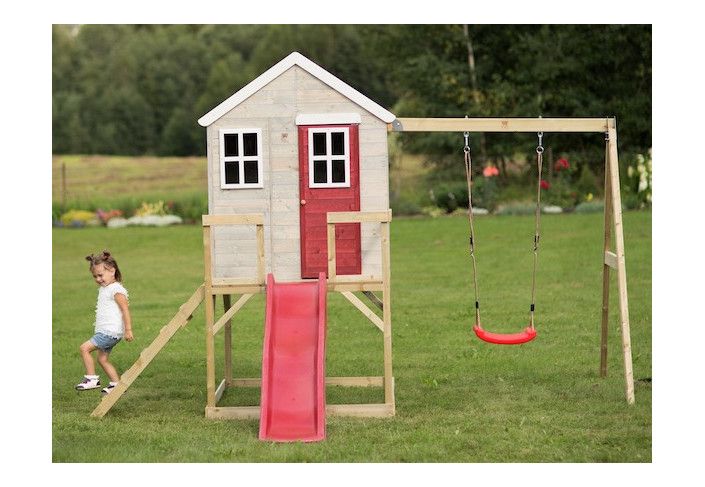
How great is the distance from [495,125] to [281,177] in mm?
1975

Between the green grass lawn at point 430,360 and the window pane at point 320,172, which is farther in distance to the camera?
the window pane at point 320,172

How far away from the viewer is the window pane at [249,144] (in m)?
9.52

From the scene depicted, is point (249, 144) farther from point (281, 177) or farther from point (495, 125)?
point (495, 125)

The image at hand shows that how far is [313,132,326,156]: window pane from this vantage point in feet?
31.1

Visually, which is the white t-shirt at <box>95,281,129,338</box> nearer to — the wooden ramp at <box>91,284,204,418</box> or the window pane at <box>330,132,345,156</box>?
the wooden ramp at <box>91,284,204,418</box>

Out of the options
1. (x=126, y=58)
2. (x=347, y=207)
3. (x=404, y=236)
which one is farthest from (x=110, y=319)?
(x=126, y=58)

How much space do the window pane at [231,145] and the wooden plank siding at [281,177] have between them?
0.08 meters

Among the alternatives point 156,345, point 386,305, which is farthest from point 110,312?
point 386,305

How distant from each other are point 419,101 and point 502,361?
14832 mm

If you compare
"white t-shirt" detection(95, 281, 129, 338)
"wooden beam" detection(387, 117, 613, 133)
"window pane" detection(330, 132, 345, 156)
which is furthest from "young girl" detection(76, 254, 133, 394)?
"wooden beam" detection(387, 117, 613, 133)

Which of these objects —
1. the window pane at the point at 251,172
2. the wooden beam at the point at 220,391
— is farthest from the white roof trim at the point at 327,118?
the wooden beam at the point at 220,391

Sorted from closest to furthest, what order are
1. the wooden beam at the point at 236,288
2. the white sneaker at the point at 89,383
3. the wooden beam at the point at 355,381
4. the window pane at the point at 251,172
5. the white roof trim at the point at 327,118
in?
1. the wooden beam at the point at 236,288
2. the white roof trim at the point at 327,118
3. the window pane at the point at 251,172
4. the white sneaker at the point at 89,383
5. the wooden beam at the point at 355,381

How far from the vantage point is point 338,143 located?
947 cm

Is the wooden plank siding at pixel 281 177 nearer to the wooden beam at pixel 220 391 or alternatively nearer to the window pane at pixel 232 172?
the window pane at pixel 232 172
